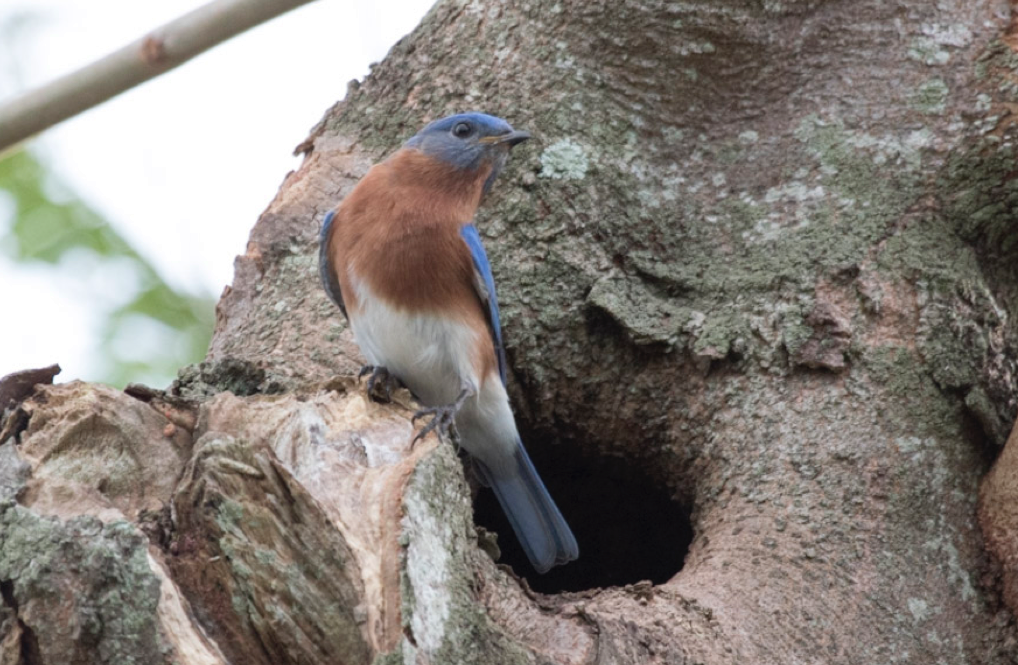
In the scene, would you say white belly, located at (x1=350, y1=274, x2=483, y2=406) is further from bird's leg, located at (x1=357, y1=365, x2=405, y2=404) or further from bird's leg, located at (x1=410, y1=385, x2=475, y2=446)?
bird's leg, located at (x1=410, y1=385, x2=475, y2=446)

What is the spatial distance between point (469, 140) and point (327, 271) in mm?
688

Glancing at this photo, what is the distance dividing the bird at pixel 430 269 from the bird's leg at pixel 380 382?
1 cm

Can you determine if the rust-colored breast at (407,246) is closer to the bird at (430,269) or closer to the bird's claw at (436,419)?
the bird at (430,269)

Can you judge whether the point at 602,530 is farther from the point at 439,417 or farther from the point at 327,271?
the point at 439,417

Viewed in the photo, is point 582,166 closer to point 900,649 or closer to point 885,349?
point 885,349

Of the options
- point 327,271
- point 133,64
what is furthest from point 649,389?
point 133,64

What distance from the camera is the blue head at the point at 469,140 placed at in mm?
4156

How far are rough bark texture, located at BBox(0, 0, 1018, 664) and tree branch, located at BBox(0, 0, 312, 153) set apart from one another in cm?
75

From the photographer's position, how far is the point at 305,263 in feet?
14.0

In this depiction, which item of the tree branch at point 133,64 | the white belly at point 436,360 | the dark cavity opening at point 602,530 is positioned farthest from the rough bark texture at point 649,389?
the tree branch at point 133,64

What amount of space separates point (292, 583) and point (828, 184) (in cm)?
243

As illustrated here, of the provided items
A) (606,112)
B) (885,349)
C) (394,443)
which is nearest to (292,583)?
(394,443)

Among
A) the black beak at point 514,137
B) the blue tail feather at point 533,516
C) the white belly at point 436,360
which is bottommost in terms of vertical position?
the blue tail feather at point 533,516

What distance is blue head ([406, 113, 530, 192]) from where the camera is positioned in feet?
13.6
